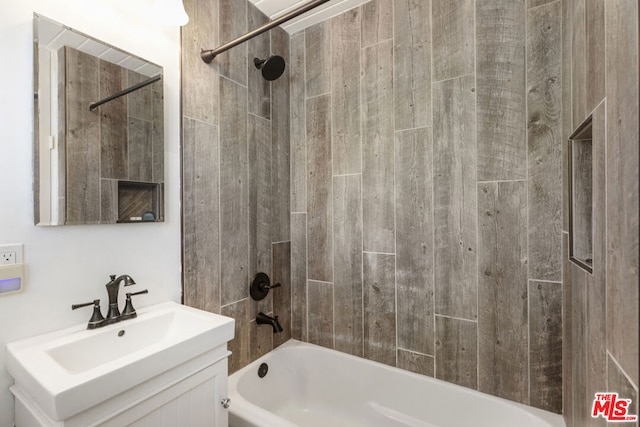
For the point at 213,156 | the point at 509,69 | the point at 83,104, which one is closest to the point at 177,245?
the point at 213,156

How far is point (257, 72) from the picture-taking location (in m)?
1.87

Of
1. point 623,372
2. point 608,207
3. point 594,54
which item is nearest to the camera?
point 623,372

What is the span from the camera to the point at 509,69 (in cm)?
143

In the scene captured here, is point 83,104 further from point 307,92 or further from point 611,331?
point 611,331

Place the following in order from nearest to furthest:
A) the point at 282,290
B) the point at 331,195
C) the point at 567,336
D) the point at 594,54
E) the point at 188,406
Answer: the point at 594,54
the point at 188,406
the point at 567,336
the point at 331,195
the point at 282,290

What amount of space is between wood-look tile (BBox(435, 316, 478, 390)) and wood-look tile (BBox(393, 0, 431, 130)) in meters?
1.14

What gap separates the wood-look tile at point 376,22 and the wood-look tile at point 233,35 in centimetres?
76

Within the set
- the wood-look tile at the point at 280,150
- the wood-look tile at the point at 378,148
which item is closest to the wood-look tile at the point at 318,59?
the wood-look tile at the point at 280,150

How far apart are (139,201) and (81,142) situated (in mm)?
308

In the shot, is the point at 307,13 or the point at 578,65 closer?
the point at 578,65

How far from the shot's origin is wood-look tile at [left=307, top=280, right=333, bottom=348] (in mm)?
1980

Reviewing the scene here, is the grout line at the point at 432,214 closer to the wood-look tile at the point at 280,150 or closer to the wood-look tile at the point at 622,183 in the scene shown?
the wood-look tile at the point at 622,183

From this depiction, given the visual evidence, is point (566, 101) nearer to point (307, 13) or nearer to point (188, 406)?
point (307, 13)

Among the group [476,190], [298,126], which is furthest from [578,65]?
[298,126]
